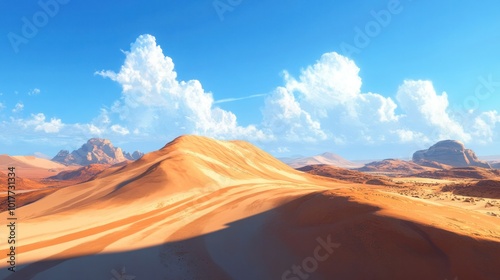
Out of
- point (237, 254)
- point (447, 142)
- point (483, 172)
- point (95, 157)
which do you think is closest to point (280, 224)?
point (237, 254)

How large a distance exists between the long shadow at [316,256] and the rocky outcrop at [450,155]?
6665 inches

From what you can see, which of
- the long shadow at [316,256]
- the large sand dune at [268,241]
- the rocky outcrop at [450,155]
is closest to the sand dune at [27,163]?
the large sand dune at [268,241]

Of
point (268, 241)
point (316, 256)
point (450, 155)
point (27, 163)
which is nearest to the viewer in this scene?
point (316, 256)

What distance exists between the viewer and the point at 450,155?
6383 inches

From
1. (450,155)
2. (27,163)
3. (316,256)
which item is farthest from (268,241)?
(27,163)

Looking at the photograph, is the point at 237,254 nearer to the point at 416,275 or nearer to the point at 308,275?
the point at 308,275

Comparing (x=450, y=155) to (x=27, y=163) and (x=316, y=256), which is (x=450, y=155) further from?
(x=27, y=163)

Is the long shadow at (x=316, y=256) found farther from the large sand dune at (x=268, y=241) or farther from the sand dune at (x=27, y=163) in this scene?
the sand dune at (x=27, y=163)

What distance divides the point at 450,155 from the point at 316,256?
190 meters

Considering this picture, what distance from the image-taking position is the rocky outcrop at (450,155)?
15912 centimetres

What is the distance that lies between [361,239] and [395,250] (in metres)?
1.25

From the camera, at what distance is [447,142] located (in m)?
170

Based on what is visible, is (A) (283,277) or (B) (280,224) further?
(B) (280,224)

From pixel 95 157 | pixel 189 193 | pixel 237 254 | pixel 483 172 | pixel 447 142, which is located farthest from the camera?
pixel 95 157
